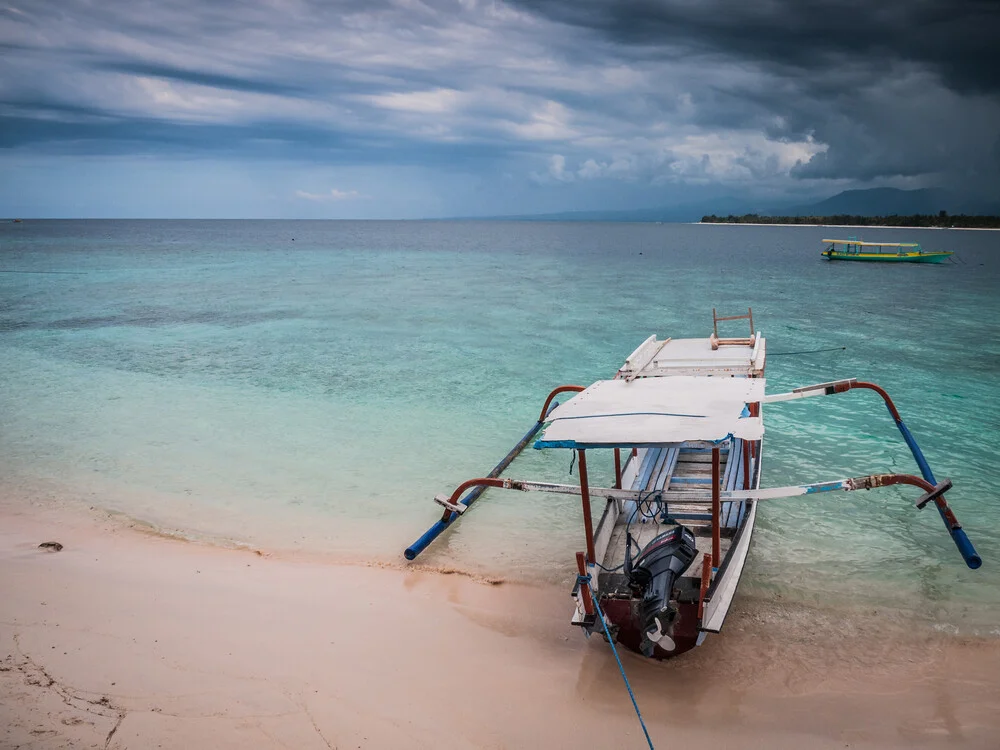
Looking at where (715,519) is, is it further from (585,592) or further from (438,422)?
(438,422)

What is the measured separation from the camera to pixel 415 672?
546cm

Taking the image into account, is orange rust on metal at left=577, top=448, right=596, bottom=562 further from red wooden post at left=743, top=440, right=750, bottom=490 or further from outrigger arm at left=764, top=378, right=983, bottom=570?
outrigger arm at left=764, top=378, right=983, bottom=570

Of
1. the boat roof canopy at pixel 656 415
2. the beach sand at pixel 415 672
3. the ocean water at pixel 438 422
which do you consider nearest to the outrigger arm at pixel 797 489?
the boat roof canopy at pixel 656 415

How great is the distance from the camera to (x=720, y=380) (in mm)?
7117

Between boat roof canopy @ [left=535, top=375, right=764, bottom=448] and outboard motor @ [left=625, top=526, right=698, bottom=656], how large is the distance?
36.2 inches

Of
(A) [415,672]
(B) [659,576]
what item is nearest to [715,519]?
(B) [659,576]

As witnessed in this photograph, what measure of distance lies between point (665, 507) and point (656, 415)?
1.29 m

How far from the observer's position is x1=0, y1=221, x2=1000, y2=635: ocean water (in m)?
7.80

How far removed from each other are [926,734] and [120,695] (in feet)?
19.1

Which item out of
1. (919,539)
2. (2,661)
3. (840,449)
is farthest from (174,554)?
(840,449)

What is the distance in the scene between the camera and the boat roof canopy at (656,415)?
528 cm

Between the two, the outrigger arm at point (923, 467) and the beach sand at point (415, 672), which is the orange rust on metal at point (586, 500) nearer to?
the beach sand at point (415, 672)

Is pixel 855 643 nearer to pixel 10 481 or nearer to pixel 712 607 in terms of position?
pixel 712 607

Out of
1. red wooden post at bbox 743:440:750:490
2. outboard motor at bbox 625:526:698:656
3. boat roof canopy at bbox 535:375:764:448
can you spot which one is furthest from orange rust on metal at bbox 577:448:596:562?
red wooden post at bbox 743:440:750:490
